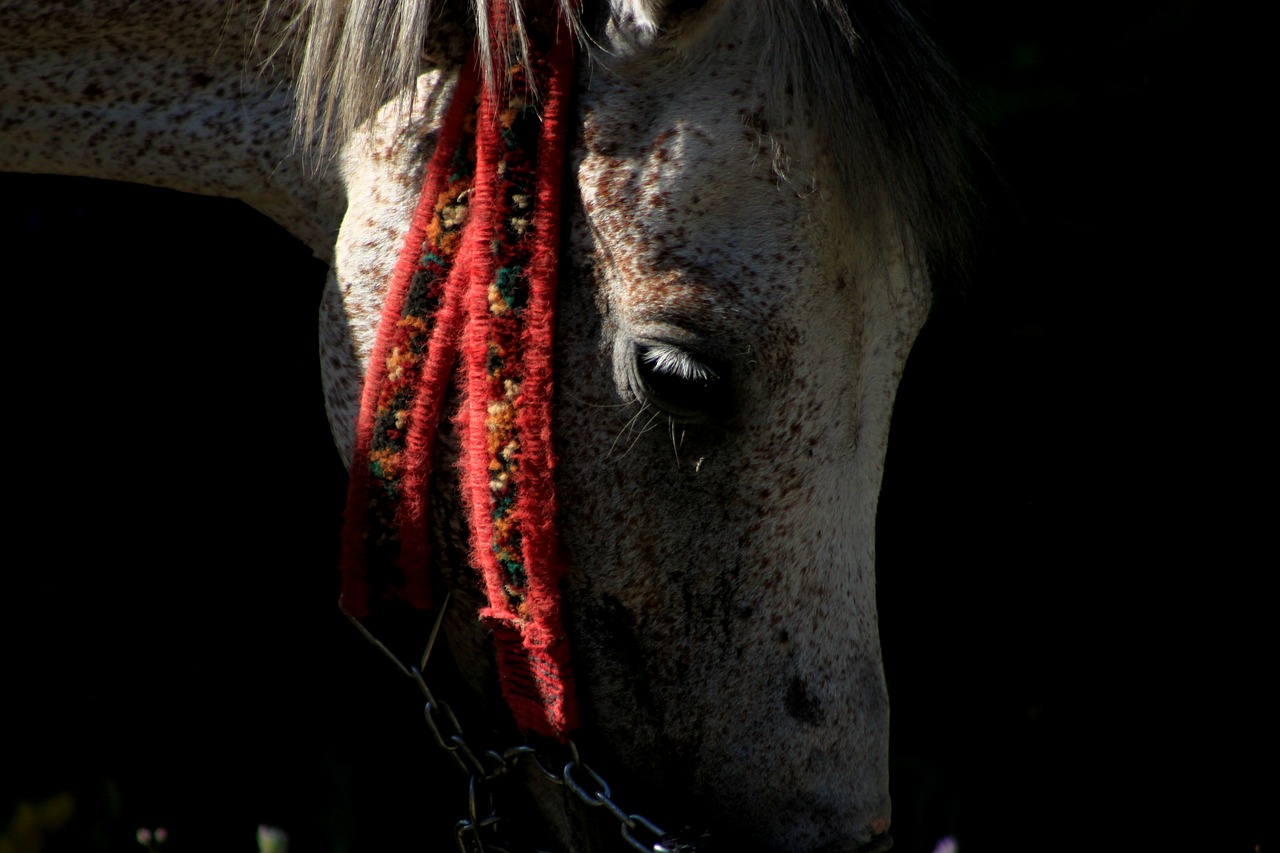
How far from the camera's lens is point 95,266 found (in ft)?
7.75

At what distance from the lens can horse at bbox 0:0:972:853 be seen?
120 cm

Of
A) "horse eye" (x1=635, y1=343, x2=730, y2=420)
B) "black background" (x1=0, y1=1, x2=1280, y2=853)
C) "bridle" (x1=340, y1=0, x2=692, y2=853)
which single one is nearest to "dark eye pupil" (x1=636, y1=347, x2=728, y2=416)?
"horse eye" (x1=635, y1=343, x2=730, y2=420)

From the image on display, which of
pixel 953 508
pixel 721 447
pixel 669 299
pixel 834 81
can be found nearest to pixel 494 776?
pixel 721 447

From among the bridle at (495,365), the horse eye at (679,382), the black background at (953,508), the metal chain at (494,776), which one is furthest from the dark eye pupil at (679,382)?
the black background at (953,508)

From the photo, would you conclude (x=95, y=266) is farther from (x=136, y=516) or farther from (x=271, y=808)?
A: (x=271, y=808)

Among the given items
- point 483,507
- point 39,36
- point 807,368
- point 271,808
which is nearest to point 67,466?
point 271,808

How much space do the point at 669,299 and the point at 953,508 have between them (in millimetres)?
1700

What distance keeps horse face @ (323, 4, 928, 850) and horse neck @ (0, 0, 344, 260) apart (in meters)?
0.17

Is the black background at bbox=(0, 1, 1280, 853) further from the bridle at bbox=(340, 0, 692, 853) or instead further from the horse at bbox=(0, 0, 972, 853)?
the bridle at bbox=(340, 0, 692, 853)

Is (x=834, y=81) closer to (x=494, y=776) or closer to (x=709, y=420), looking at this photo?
(x=709, y=420)

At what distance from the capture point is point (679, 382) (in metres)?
1.21

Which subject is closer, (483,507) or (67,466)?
(483,507)

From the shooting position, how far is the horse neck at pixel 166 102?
1395 mm

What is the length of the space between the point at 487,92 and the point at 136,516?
5.54ft
